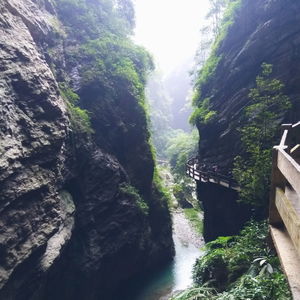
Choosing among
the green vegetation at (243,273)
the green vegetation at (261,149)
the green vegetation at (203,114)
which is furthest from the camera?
the green vegetation at (203,114)

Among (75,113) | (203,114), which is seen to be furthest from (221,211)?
(75,113)

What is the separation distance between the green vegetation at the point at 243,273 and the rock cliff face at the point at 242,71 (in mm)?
8965

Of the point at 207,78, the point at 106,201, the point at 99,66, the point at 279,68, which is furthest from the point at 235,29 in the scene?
the point at 106,201

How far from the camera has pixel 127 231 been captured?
1988cm

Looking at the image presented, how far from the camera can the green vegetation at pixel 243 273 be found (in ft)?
22.0

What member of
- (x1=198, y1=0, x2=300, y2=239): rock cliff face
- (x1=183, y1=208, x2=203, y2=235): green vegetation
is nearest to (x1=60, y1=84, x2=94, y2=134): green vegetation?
(x1=198, y1=0, x2=300, y2=239): rock cliff face

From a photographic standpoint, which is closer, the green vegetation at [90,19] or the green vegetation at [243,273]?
the green vegetation at [243,273]

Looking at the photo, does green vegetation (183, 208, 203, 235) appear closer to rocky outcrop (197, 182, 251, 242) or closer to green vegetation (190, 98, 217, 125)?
rocky outcrop (197, 182, 251, 242)

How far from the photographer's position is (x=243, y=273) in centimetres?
945

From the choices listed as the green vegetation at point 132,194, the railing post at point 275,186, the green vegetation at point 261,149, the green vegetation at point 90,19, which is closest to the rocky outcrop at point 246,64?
the green vegetation at point 261,149

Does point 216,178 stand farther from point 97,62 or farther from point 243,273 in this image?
point 97,62

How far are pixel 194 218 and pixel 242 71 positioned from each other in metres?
18.6

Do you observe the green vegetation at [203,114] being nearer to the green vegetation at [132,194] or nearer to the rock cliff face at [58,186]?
the rock cliff face at [58,186]

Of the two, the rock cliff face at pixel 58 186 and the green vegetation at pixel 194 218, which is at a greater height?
the green vegetation at pixel 194 218
